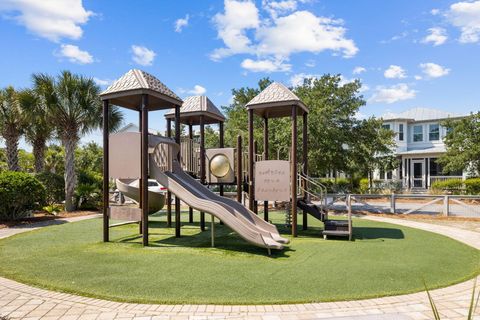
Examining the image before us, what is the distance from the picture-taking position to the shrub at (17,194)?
12.8 metres

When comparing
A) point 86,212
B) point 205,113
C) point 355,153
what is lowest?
point 86,212

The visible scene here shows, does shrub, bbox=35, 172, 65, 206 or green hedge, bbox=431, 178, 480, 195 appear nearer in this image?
shrub, bbox=35, 172, 65, 206

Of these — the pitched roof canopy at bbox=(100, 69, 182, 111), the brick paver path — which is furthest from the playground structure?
the brick paver path

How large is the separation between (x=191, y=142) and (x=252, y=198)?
10.6 feet

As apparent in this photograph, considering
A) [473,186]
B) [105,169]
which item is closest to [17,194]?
[105,169]

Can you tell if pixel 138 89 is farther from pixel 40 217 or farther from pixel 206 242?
pixel 40 217

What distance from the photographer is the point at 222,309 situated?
4.59 metres

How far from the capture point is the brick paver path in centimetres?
436

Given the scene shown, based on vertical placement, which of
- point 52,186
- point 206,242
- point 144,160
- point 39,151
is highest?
point 39,151

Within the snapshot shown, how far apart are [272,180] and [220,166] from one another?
197 cm

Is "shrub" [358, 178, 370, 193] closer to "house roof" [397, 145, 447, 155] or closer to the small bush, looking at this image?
the small bush

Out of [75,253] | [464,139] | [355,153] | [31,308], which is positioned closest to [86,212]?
[75,253]

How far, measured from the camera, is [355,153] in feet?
59.4

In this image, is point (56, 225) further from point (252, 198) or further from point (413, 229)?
point (413, 229)
